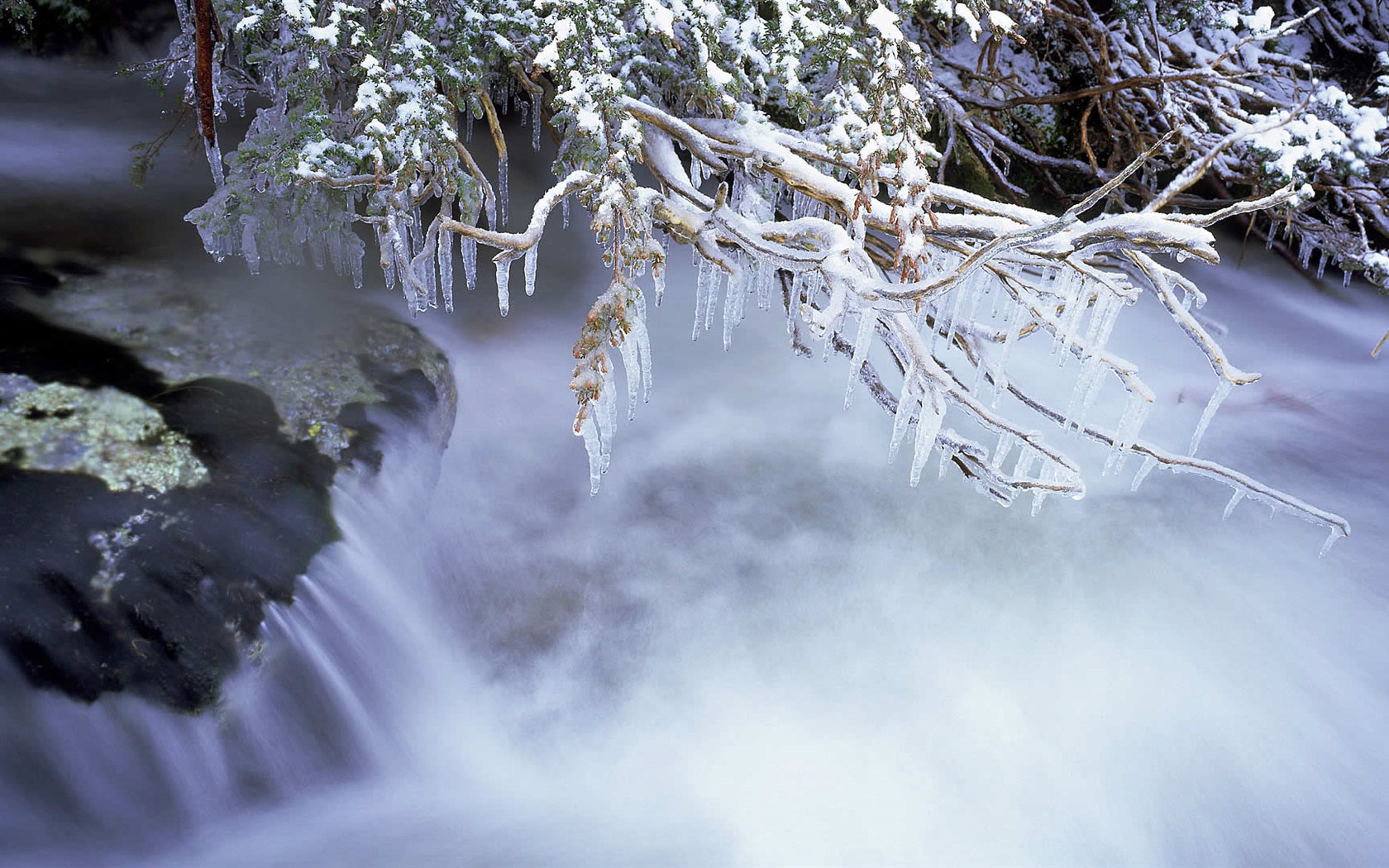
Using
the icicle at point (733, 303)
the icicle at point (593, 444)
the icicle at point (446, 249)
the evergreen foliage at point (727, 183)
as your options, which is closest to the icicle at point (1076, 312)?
the evergreen foliage at point (727, 183)

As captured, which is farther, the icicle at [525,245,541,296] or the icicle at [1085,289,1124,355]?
the icicle at [525,245,541,296]

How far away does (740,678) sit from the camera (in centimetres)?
378

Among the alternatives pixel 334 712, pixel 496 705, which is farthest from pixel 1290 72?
pixel 334 712

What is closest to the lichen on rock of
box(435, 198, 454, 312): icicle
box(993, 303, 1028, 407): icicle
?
box(435, 198, 454, 312): icicle

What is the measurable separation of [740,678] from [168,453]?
239 centimetres

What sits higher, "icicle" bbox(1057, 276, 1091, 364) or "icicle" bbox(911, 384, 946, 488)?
"icicle" bbox(1057, 276, 1091, 364)

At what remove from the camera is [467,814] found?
3.20 meters

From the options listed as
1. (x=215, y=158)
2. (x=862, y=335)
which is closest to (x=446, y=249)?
(x=215, y=158)

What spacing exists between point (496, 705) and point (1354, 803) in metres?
3.42

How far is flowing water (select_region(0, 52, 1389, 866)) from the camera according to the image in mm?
3043

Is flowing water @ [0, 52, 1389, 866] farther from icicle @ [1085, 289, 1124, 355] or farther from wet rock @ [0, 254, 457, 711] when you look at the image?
icicle @ [1085, 289, 1124, 355]

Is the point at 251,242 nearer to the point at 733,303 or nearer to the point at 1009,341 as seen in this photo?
the point at 733,303

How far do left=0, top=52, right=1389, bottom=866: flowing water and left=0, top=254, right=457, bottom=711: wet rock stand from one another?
13 cm

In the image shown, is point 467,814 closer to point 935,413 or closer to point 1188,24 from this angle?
point 935,413
